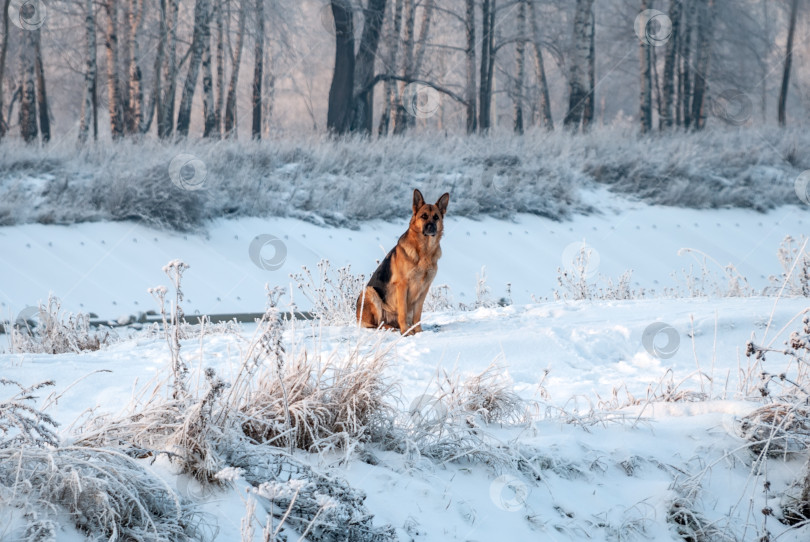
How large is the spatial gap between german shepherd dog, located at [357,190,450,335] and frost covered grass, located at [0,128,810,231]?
6.47m

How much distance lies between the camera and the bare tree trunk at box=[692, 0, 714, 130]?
90.9ft

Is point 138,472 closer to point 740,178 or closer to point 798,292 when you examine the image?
point 798,292

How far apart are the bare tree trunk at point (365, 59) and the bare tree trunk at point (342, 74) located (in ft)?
0.45

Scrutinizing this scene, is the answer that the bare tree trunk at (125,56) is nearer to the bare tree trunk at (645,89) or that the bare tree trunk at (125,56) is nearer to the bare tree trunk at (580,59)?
the bare tree trunk at (580,59)

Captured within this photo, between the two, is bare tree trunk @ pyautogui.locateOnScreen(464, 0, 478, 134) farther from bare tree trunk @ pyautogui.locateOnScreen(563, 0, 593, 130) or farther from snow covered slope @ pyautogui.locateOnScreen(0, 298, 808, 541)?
snow covered slope @ pyautogui.locateOnScreen(0, 298, 808, 541)

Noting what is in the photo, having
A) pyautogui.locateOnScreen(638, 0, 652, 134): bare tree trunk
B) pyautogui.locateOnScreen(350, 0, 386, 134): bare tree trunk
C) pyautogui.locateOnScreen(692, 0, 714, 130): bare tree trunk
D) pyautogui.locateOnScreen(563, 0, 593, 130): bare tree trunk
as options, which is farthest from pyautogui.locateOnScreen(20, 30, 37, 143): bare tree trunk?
pyautogui.locateOnScreen(692, 0, 714, 130): bare tree trunk

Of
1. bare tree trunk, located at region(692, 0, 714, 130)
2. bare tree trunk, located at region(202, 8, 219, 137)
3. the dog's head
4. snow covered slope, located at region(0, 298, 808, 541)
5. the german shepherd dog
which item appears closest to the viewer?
snow covered slope, located at region(0, 298, 808, 541)

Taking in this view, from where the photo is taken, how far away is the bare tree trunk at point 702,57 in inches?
1091

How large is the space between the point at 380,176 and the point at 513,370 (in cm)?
1033

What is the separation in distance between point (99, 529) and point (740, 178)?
18688mm

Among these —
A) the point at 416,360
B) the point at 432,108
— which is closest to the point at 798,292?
the point at 416,360

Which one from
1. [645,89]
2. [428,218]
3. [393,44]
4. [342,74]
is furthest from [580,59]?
[428,218]

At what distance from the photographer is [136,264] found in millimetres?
11359

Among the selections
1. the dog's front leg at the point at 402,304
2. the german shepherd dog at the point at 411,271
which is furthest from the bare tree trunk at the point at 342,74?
the dog's front leg at the point at 402,304
